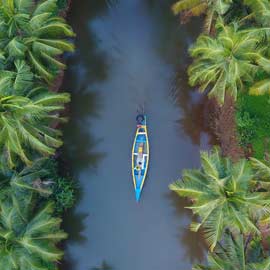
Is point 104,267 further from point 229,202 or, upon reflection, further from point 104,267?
point 229,202

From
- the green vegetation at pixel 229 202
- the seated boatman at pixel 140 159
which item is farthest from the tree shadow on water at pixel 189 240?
the green vegetation at pixel 229 202

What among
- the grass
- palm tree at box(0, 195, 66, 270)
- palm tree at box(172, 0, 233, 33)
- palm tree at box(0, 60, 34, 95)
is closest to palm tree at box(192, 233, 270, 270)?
the grass

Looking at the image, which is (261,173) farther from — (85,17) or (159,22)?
(85,17)

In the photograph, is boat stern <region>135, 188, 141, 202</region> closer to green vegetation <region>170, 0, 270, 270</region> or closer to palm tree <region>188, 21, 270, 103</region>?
green vegetation <region>170, 0, 270, 270</region>

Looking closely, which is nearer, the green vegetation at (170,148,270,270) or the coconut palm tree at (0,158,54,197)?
the green vegetation at (170,148,270,270)

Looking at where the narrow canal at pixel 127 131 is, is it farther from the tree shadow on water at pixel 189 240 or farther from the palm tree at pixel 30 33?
the palm tree at pixel 30 33

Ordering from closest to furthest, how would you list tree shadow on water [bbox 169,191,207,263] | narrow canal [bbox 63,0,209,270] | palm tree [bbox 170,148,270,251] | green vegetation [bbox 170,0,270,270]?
palm tree [bbox 170,148,270,251], green vegetation [bbox 170,0,270,270], tree shadow on water [bbox 169,191,207,263], narrow canal [bbox 63,0,209,270]
